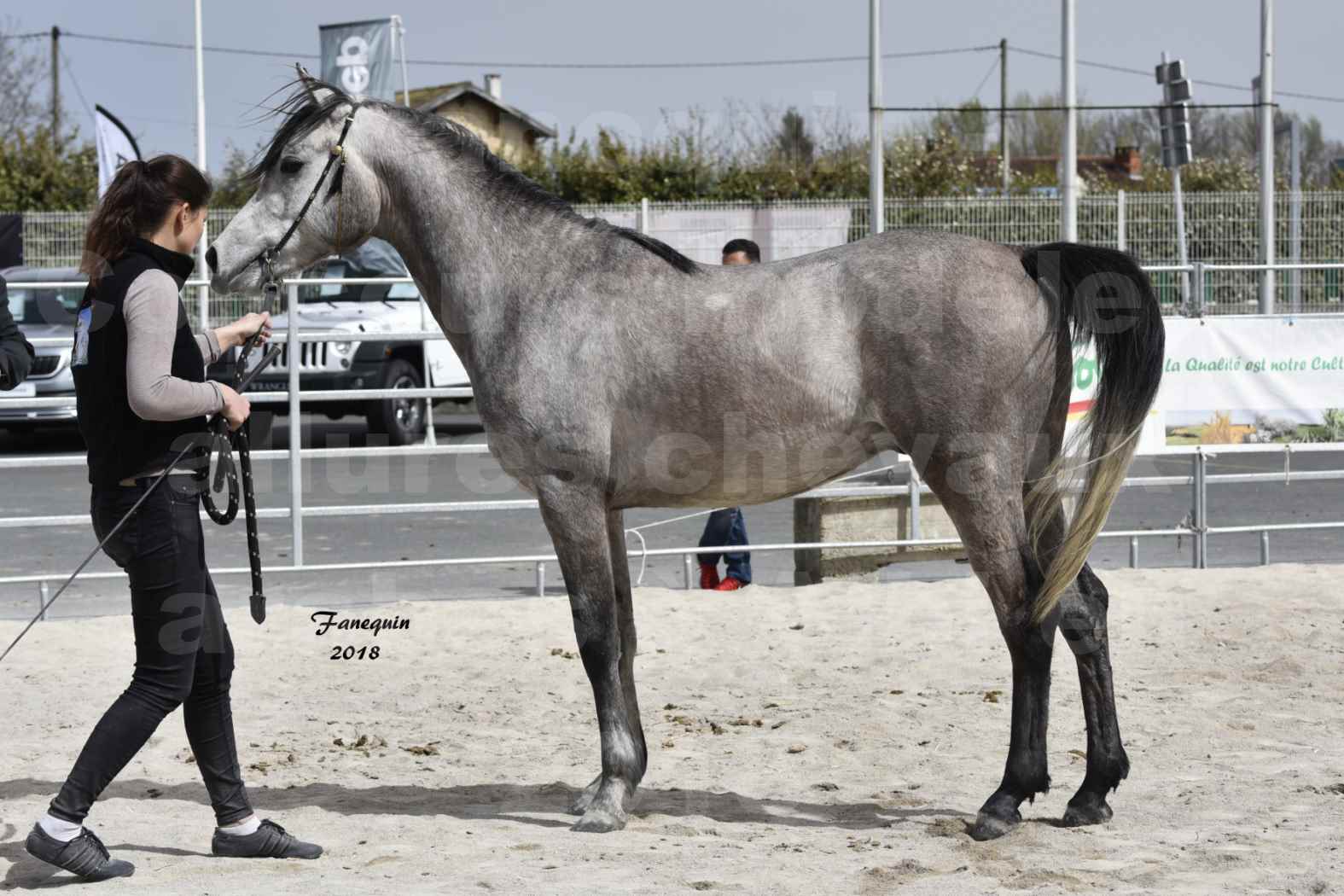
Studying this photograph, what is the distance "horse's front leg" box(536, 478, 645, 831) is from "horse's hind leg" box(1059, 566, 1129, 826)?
127 cm

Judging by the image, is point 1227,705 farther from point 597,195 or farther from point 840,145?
point 840,145

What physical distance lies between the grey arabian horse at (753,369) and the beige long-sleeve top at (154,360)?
0.64 m

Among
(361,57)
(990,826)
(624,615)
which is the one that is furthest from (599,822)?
(361,57)

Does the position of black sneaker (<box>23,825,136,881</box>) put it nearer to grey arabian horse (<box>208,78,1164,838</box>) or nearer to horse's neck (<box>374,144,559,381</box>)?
grey arabian horse (<box>208,78,1164,838</box>)

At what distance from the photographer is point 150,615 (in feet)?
12.0

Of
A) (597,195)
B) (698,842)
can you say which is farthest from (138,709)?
(597,195)

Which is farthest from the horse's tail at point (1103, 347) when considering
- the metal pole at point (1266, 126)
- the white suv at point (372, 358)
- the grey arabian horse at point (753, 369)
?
the metal pole at point (1266, 126)

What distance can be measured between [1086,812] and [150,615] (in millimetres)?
2587

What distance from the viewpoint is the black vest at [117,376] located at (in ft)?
11.9

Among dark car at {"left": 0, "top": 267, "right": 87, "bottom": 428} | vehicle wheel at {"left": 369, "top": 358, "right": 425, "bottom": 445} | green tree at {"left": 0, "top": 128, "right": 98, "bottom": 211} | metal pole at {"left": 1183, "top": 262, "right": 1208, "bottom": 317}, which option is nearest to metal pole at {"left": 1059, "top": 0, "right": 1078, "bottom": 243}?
metal pole at {"left": 1183, "top": 262, "right": 1208, "bottom": 317}

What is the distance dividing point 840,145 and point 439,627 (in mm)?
19903

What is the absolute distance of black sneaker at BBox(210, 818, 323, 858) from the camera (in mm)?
3842

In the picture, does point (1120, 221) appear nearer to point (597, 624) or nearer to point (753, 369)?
point (753, 369)

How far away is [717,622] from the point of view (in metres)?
6.81
